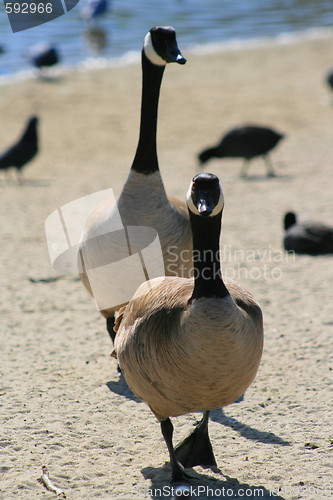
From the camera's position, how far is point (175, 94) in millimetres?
17453

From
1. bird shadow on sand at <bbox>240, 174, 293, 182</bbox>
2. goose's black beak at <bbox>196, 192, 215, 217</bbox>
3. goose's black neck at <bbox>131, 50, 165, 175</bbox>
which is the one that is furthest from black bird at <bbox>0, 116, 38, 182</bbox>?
goose's black beak at <bbox>196, 192, 215, 217</bbox>

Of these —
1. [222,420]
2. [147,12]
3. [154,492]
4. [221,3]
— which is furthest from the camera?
[221,3]

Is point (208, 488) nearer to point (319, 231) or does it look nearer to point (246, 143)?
point (319, 231)

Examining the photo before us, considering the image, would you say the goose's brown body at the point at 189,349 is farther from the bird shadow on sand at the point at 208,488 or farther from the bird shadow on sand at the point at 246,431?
the bird shadow on sand at the point at 246,431

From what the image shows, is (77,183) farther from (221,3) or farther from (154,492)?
(221,3)

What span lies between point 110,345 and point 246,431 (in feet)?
5.63

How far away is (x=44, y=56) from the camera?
19609mm

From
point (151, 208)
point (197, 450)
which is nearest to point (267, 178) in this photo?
point (151, 208)

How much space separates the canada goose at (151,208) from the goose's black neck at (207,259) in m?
1.14

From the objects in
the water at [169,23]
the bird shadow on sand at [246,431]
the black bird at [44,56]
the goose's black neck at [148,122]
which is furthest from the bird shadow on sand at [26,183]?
the water at [169,23]

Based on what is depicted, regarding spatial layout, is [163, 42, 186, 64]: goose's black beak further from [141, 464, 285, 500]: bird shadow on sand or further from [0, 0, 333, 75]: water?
[0, 0, 333, 75]: water

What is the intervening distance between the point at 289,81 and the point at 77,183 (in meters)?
9.20

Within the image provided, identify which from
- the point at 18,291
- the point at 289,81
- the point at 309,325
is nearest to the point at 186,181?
the point at 18,291

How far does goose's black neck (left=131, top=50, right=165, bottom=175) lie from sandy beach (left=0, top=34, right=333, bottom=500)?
1565 mm
